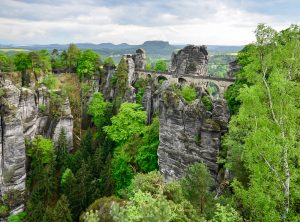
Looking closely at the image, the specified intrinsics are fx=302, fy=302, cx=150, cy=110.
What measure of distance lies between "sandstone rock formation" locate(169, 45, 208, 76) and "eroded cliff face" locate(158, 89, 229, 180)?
21.8 m

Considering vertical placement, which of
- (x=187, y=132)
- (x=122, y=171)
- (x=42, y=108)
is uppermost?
(x=187, y=132)

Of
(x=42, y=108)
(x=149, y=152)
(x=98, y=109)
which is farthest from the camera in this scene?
(x=98, y=109)

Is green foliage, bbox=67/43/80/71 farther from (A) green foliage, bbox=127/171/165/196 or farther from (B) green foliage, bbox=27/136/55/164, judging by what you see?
(A) green foliage, bbox=127/171/165/196

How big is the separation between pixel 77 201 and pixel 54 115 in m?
18.7

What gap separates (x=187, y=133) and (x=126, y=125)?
1512 cm

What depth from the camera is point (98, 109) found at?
198 feet

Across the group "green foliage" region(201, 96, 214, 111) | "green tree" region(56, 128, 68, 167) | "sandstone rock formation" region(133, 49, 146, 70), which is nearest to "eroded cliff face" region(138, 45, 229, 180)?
"green foliage" region(201, 96, 214, 111)

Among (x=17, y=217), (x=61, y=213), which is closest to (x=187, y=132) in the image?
(x=61, y=213)

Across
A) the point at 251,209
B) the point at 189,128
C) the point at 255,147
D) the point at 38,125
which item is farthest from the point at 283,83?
the point at 38,125

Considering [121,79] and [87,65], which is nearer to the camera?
[121,79]

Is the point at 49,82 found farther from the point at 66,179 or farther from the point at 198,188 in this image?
the point at 198,188

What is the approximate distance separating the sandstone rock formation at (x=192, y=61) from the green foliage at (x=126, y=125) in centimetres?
1523

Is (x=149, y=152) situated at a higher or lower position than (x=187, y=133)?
lower

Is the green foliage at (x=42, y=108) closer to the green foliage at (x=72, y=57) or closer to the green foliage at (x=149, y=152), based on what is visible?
the green foliage at (x=72, y=57)
